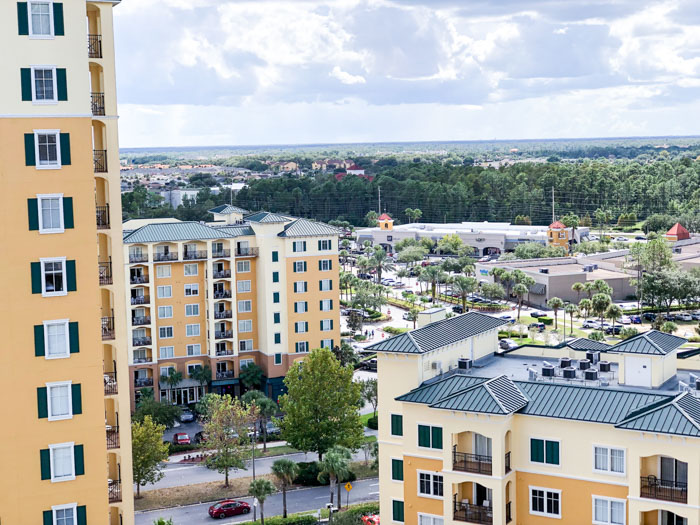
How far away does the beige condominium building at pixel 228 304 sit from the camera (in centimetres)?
7844

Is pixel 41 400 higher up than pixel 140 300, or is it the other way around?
pixel 41 400

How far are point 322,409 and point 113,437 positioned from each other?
31691 millimetres

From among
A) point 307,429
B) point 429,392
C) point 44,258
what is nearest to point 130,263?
point 307,429

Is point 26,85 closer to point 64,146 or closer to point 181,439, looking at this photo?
point 64,146

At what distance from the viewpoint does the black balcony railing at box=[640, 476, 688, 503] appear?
111 feet

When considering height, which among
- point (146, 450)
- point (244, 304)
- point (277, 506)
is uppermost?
point (244, 304)

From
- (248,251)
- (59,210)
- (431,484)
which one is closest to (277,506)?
(431,484)

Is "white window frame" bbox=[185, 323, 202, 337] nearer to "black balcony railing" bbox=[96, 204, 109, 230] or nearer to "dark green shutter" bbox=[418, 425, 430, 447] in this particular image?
"dark green shutter" bbox=[418, 425, 430, 447]

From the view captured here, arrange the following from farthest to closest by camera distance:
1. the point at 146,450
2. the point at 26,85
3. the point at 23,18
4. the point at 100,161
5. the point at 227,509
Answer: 1. the point at 146,450
2. the point at 227,509
3. the point at 100,161
4. the point at 26,85
5. the point at 23,18

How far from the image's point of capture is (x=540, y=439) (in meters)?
36.5

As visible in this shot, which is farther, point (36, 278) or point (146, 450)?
point (146, 450)

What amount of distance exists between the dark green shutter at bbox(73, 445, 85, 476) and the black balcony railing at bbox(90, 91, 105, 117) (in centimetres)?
1027

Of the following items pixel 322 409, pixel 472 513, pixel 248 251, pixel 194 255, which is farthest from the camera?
pixel 248 251

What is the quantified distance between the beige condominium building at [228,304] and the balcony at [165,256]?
109mm
